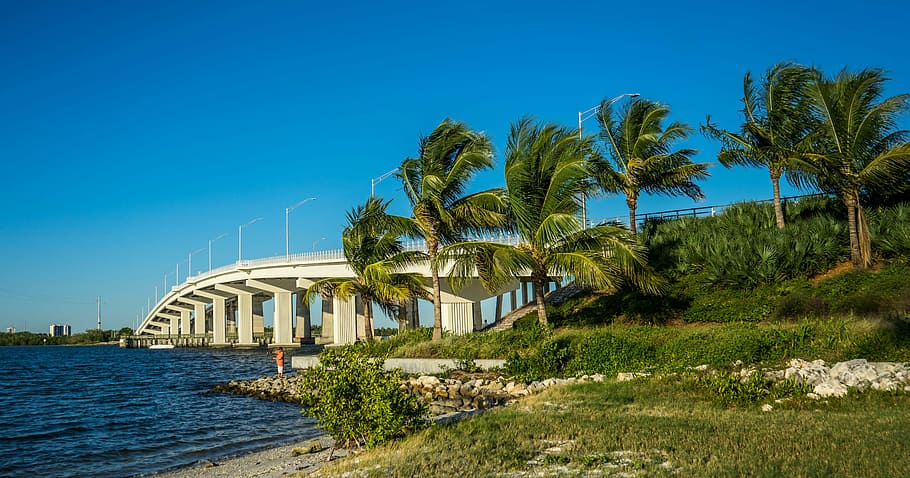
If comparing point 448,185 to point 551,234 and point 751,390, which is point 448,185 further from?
point 751,390

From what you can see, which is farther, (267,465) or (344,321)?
(344,321)

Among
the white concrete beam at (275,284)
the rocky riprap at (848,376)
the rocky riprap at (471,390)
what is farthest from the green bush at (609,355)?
the white concrete beam at (275,284)

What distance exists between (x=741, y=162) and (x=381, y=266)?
1525cm

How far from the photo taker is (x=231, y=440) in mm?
16688

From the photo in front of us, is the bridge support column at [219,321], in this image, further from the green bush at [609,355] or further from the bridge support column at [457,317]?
the green bush at [609,355]

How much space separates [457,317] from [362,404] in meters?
28.1

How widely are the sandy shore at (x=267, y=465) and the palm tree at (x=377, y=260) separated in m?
13.1

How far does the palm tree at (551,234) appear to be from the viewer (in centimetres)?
2127

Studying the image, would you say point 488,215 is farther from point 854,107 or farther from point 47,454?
point 47,454

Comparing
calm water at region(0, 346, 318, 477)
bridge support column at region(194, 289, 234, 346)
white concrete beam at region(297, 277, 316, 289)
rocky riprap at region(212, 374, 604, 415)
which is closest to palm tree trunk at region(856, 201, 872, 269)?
rocky riprap at region(212, 374, 604, 415)

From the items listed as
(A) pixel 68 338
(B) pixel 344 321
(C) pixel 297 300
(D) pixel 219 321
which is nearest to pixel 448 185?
(B) pixel 344 321

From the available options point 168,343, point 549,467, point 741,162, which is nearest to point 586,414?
point 549,467

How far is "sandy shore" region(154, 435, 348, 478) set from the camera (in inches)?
428

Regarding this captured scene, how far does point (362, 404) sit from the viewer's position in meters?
10.9
